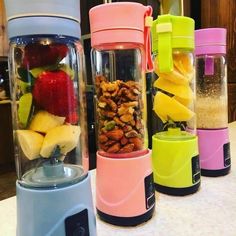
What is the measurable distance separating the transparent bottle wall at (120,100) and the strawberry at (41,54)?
107mm

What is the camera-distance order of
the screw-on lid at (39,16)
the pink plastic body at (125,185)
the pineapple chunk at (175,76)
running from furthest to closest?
the pineapple chunk at (175,76) < the pink plastic body at (125,185) < the screw-on lid at (39,16)

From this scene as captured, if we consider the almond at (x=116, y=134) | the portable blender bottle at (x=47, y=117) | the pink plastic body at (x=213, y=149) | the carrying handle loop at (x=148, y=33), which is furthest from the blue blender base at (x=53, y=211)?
the pink plastic body at (x=213, y=149)

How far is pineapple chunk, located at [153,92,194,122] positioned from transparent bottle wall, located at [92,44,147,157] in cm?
7

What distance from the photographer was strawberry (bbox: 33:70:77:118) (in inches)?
13.4

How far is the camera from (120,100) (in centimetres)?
43

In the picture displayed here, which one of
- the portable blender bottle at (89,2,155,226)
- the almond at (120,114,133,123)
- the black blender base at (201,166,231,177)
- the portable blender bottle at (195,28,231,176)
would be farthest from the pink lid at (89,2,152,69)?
the black blender base at (201,166,231,177)

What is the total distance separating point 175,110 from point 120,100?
0.46 feet

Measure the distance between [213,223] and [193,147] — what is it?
0.14 metres

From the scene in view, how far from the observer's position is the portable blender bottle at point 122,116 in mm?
411

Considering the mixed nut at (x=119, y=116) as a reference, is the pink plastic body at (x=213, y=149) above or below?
below

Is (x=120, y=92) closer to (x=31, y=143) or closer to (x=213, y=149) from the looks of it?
(x=31, y=143)

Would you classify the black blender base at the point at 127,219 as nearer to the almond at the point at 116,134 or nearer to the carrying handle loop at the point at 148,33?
the almond at the point at 116,134

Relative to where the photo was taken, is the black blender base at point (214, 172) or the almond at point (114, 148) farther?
the black blender base at point (214, 172)

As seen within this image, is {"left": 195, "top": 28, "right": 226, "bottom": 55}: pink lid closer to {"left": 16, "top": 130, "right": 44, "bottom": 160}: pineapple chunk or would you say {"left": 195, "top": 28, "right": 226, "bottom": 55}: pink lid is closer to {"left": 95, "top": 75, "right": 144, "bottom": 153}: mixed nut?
{"left": 95, "top": 75, "right": 144, "bottom": 153}: mixed nut
